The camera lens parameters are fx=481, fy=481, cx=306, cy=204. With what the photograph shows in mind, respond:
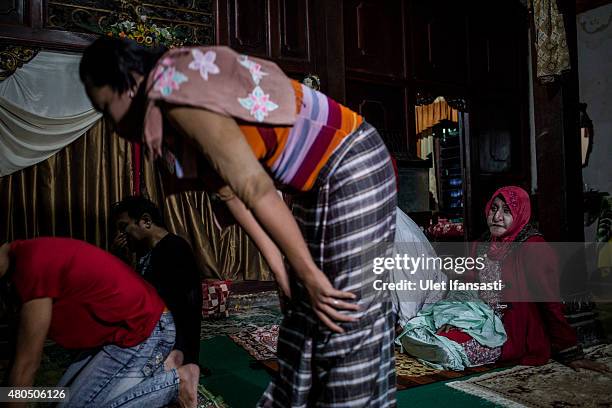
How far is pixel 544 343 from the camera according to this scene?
2.66m

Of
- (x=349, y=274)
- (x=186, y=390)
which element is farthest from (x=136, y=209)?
(x=349, y=274)

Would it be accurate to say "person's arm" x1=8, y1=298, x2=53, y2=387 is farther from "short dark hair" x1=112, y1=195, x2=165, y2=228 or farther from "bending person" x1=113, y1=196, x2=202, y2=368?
"short dark hair" x1=112, y1=195, x2=165, y2=228

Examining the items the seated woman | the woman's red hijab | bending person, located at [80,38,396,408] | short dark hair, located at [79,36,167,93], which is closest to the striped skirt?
bending person, located at [80,38,396,408]

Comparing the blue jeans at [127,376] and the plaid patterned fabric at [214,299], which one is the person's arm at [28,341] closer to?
the blue jeans at [127,376]

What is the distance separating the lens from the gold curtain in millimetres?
3754

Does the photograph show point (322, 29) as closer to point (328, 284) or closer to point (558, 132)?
point (558, 132)

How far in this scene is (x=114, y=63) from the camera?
89 centimetres

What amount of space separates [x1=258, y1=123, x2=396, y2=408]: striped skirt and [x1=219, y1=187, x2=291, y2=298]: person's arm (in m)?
0.09

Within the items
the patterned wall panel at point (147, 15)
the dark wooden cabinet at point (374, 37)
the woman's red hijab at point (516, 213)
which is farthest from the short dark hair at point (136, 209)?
the dark wooden cabinet at point (374, 37)

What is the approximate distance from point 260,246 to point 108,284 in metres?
0.78

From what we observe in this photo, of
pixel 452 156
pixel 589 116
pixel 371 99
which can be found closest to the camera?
pixel 371 99

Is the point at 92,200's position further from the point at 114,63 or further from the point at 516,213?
the point at 114,63

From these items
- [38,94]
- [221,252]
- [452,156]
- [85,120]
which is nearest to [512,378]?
[221,252]

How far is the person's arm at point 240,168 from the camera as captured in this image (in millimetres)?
786
